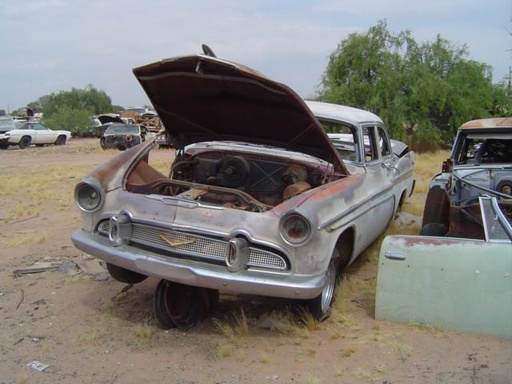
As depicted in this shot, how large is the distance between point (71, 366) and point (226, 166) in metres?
2.31

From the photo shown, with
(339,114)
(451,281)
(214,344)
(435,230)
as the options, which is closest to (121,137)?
(339,114)

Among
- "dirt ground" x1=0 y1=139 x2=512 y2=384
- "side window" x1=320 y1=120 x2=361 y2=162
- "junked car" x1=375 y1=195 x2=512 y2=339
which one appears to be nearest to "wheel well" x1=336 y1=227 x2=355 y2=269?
"dirt ground" x1=0 y1=139 x2=512 y2=384

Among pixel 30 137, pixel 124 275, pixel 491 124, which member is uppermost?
pixel 491 124

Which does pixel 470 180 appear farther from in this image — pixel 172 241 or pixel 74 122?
pixel 74 122

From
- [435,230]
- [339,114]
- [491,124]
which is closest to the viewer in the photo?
[339,114]

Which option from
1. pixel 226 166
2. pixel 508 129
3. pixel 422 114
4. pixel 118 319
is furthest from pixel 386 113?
pixel 118 319

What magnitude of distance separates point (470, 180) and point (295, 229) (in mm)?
3031

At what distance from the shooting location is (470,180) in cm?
583

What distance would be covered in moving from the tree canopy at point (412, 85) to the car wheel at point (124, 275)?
1673 centimetres

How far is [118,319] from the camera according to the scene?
426 centimetres

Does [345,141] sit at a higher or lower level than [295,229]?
higher

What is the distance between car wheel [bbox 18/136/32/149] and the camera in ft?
87.7

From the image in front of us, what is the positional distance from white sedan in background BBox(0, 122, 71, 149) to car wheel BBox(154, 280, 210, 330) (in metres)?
24.9

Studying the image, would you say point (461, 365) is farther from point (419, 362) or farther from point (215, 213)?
point (215, 213)
